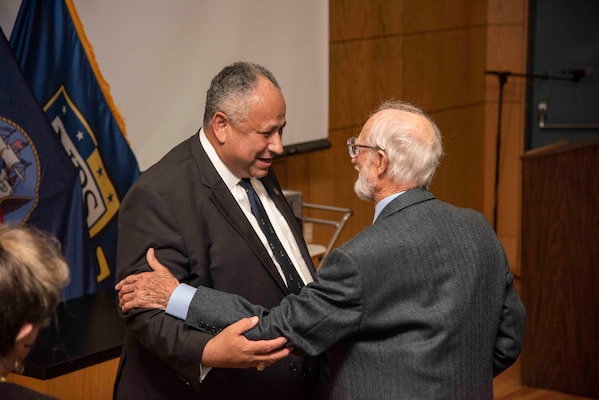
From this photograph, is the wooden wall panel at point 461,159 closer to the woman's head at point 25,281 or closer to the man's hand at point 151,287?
the man's hand at point 151,287

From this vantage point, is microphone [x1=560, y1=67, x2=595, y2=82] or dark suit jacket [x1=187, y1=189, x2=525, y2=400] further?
microphone [x1=560, y1=67, x2=595, y2=82]

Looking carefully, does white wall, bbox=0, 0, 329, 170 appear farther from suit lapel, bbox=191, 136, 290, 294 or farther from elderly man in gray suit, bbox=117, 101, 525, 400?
elderly man in gray suit, bbox=117, 101, 525, 400

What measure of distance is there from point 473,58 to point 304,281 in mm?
4478

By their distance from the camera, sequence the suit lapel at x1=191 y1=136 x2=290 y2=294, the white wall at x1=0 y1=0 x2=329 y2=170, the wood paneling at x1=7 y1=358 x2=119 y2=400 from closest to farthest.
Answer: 1. the suit lapel at x1=191 y1=136 x2=290 y2=294
2. the wood paneling at x1=7 y1=358 x2=119 y2=400
3. the white wall at x1=0 y1=0 x2=329 y2=170

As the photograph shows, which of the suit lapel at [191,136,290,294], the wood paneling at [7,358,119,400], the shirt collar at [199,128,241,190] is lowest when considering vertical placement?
the wood paneling at [7,358,119,400]

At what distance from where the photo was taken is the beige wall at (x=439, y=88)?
5.34 m

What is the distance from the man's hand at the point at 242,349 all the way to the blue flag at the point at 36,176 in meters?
1.47

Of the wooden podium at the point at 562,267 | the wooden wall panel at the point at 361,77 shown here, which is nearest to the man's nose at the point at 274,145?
the wooden podium at the point at 562,267

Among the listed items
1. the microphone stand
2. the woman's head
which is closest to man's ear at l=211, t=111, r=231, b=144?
the woman's head

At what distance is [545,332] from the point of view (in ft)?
14.3

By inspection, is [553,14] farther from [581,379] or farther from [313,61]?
[581,379]

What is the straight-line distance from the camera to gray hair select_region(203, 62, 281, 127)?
91.5 inches

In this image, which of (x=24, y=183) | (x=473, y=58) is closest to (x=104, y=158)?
(x=24, y=183)

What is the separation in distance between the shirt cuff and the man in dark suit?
0.03 m
